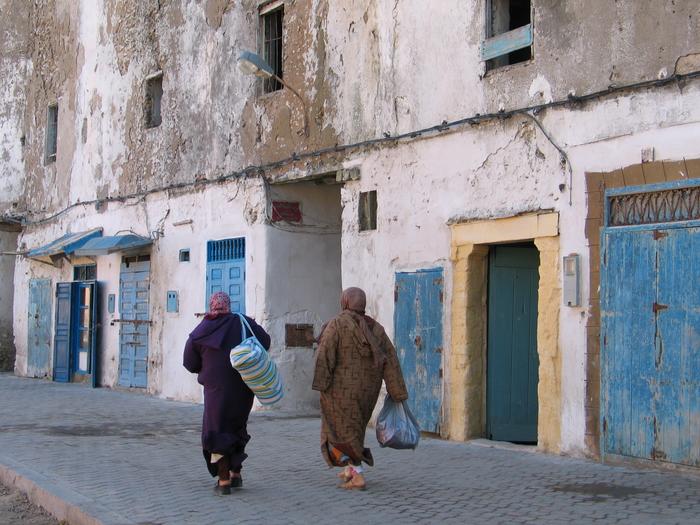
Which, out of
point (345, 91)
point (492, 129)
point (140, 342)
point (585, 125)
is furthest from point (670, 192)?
point (140, 342)

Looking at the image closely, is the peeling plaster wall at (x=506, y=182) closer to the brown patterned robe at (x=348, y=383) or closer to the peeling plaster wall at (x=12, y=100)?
the brown patterned robe at (x=348, y=383)

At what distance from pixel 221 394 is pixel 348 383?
0.94 metres

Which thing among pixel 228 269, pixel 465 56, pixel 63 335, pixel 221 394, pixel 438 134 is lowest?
pixel 221 394

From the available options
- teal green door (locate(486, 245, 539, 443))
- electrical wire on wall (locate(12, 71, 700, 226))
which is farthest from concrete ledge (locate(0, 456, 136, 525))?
electrical wire on wall (locate(12, 71, 700, 226))

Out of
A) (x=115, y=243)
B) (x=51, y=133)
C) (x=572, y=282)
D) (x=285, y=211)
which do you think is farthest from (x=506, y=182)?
(x=51, y=133)

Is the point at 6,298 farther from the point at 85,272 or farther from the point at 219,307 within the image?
the point at 219,307

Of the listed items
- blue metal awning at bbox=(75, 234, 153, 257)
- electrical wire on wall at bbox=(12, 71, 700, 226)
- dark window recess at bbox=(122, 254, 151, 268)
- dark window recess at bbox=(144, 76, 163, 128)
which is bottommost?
dark window recess at bbox=(122, 254, 151, 268)

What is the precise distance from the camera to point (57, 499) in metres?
6.79

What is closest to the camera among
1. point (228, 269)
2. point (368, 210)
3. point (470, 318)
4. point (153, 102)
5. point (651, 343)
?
point (651, 343)

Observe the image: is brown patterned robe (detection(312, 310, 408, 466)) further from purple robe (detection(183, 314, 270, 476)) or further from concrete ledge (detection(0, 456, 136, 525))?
concrete ledge (detection(0, 456, 136, 525))

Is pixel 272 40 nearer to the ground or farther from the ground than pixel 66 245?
farther from the ground

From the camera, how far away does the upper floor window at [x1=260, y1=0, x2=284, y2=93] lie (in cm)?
1341

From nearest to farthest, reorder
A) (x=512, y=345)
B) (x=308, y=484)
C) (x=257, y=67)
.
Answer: (x=308, y=484), (x=512, y=345), (x=257, y=67)

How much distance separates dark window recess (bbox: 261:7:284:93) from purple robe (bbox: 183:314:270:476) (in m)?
7.01
